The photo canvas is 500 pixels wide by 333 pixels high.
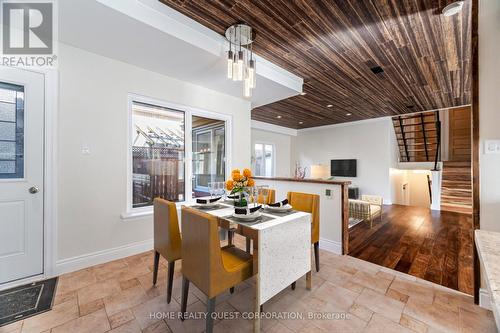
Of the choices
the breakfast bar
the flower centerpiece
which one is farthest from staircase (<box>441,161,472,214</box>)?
the flower centerpiece

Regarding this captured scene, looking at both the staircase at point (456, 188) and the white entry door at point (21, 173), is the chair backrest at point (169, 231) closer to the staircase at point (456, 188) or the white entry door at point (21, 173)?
the white entry door at point (21, 173)

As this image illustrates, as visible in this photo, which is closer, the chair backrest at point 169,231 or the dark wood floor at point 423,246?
the chair backrest at point 169,231

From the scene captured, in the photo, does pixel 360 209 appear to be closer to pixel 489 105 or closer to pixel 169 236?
pixel 489 105

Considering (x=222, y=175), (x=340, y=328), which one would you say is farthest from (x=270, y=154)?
(x=340, y=328)

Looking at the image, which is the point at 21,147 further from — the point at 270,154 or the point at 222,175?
the point at 270,154

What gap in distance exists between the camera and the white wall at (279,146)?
7.42 m

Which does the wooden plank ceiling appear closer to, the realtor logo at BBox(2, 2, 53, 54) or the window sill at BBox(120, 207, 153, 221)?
the realtor logo at BBox(2, 2, 53, 54)

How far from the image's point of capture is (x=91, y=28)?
2029 mm

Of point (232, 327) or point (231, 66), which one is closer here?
point (232, 327)

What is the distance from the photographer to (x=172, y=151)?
3291 millimetres

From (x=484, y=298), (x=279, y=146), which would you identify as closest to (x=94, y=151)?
(x=484, y=298)

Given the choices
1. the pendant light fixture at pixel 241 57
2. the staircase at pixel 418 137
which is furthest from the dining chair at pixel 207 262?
the staircase at pixel 418 137

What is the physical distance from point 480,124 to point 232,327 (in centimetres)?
267

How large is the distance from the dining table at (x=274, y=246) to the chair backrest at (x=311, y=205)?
0.44 meters
